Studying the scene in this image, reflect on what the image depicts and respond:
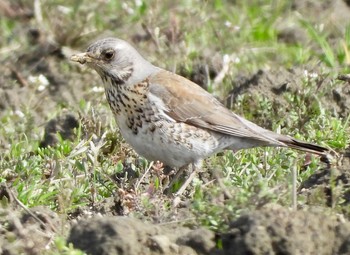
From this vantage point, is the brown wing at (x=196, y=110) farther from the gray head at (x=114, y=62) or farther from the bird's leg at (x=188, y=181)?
the bird's leg at (x=188, y=181)

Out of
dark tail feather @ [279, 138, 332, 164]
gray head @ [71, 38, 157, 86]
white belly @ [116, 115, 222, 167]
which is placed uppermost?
gray head @ [71, 38, 157, 86]

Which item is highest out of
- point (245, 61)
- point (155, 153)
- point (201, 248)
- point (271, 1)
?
point (271, 1)

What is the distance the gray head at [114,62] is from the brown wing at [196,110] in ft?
0.43

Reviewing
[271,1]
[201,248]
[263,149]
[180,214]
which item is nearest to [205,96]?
[263,149]

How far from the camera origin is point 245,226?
16.9 feet

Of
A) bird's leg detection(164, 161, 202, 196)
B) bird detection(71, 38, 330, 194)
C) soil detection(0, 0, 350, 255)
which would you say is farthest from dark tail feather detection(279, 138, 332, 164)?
bird's leg detection(164, 161, 202, 196)

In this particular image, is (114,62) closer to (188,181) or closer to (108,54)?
(108,54)

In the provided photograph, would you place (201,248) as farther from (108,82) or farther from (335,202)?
(108,82)

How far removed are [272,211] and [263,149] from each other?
265 cm

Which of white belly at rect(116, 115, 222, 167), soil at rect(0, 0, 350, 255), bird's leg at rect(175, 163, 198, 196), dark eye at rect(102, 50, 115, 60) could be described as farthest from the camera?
dark eye at rect(102, 50, 115, 60)

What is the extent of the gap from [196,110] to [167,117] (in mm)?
357

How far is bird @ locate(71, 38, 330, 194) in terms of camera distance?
710 cm

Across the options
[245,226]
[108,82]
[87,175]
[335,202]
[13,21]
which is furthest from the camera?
[13,21]

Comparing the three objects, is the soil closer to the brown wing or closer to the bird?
the bird
